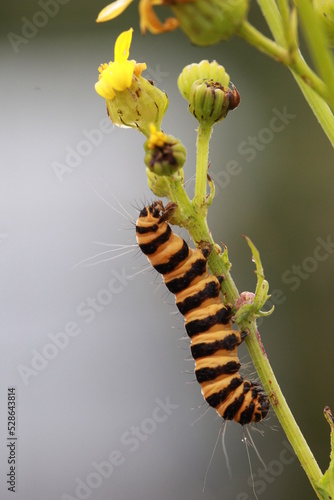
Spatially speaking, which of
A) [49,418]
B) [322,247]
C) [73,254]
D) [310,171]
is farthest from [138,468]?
[310,171]

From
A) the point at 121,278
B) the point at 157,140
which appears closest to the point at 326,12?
the point at 157,140

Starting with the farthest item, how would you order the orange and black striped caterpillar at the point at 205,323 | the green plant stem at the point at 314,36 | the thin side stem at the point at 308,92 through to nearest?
the orange and black striped caterpillar at the point at 205,323
the thin side stem at the point at 308,92
the green plant stem at the point at 314,36

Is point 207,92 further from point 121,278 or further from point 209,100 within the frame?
point 121,278

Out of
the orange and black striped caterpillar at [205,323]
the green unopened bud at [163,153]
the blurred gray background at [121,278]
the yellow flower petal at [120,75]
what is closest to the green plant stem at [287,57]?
the green unopened bud at [163,153]

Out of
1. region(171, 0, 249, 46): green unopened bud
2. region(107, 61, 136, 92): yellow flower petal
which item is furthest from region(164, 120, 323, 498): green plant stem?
region(171, 0, 249, 46): green unopened bud

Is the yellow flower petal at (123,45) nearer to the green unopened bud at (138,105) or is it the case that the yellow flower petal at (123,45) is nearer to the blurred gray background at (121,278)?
the green unopened bud at (138,105)

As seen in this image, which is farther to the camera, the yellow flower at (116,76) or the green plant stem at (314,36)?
the yellow flower at (116,76)

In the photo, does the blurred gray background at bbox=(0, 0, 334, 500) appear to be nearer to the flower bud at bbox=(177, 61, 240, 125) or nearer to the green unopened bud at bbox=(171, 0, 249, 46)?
the flower bud at bbox=(177, 61, 240, 125)
